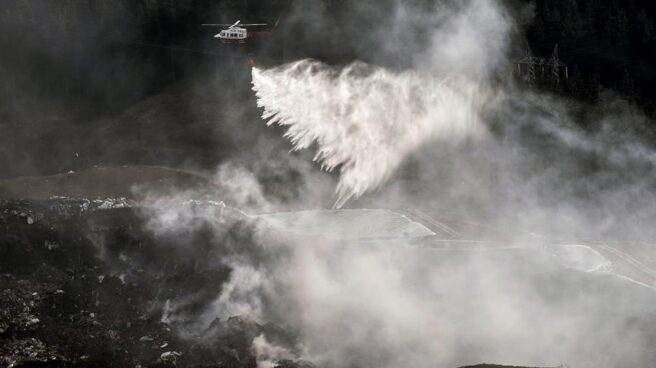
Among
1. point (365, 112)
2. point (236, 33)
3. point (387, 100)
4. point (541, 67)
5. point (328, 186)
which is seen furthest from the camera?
point (236, 33)

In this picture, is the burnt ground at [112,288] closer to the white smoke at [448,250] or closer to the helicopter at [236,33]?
the white smoke at [448,250]

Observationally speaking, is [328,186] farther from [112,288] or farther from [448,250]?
[112,288]

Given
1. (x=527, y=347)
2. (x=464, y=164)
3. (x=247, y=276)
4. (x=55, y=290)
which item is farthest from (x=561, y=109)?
(x=55, y=290)

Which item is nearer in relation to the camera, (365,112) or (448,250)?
(448,250)

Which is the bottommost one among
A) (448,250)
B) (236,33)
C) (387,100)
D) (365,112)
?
(448,250)

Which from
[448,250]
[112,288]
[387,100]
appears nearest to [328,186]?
[387,100]

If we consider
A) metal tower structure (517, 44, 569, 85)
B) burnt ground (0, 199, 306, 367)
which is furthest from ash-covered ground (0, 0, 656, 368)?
metal tower structure (517, 44, 569, 85)

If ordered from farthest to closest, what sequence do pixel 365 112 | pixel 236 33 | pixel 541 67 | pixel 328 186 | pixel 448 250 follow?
pixel 236 33, pixel 541 67, pixel 328 186, pixel 365 112, pixel 448 250

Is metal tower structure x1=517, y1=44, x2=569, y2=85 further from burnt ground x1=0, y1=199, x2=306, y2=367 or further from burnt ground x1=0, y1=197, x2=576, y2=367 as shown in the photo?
burnt ground x1=0, y1=199, x2=306, y2=367
